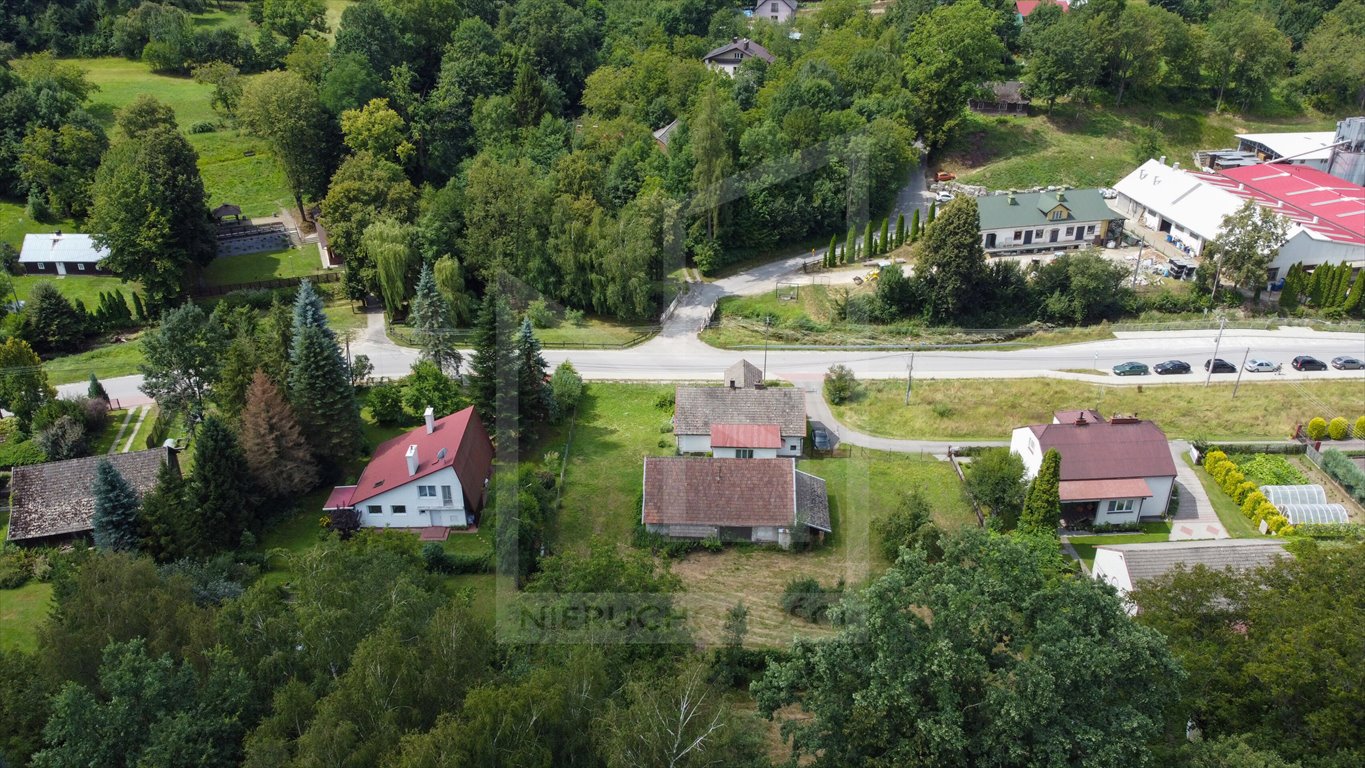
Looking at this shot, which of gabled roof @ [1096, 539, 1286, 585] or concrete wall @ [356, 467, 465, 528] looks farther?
concrete wall @ [356, 467, 465, 528]

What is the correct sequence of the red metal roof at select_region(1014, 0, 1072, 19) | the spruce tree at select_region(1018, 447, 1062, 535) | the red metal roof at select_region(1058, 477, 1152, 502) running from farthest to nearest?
the red metal roof at select_region(1014, 0, 1072, 19), the red metal roof at select_region(1058, 477, 1152, 502), the spruce tree at select_region(1018, 447, 1062, 535)

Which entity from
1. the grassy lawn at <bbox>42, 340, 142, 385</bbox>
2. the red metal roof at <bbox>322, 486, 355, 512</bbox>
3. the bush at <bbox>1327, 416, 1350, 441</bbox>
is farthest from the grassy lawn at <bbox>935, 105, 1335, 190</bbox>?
the grassy lawn at <bbox>42, 340, 142, 385</bbox>

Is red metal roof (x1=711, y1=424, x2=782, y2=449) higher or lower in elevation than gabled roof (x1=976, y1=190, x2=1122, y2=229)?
lower

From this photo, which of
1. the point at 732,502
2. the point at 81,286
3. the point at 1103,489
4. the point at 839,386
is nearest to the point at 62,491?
the point at 81,286

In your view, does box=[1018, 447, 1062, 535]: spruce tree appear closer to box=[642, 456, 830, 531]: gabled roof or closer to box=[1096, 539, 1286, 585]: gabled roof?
box=[1096, 539, 1286, 585]: gabled roof

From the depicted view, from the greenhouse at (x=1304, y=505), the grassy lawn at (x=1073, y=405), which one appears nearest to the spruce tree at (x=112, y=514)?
the grassy lawn at (x=1073, y=405)
